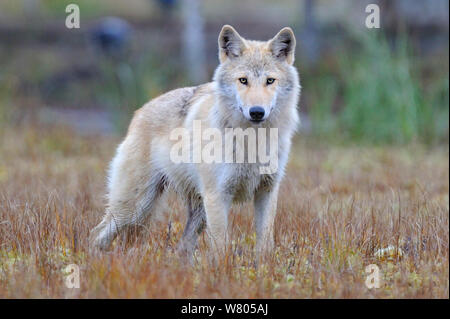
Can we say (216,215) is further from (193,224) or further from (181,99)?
(181,99)

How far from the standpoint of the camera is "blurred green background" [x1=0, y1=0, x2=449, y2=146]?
39.3 ft

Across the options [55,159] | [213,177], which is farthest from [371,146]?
[213,177]

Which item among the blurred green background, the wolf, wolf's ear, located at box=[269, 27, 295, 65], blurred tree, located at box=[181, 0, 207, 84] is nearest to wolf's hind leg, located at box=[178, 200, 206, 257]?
the wolf

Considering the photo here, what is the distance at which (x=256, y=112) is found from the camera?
15.9 ft

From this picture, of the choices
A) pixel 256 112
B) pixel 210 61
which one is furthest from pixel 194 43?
pixel 256 112

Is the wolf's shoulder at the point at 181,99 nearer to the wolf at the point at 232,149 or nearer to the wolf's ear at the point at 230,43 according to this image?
the wolf at the point at 232,149

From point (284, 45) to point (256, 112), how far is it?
787mm

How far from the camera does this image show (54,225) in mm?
5285

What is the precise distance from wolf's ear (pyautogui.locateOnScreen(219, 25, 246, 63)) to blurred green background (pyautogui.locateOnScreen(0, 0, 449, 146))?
6690 mm

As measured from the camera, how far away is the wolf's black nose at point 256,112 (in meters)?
4.84

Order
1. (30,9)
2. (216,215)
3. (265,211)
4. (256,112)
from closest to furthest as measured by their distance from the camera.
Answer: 1. (256,112)
2. (216,215)
3. (265,211)
4. (30,9)

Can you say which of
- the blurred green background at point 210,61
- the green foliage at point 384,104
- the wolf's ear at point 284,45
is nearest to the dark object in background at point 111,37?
the blurred green background at point 210,61

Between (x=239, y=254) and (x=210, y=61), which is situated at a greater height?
(x=210, y=61)

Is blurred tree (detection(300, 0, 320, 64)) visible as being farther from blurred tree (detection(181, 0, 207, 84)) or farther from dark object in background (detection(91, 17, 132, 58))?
dark object in background (detection(91, 17, 132, 58))
